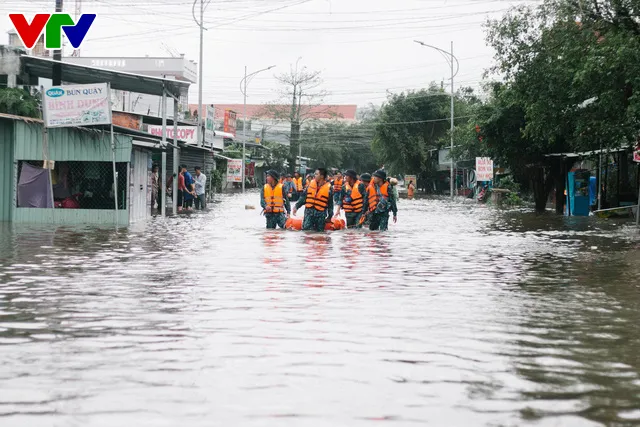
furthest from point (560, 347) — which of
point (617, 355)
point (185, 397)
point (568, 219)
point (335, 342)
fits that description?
point (568, 219)

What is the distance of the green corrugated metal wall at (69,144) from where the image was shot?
25.6 m

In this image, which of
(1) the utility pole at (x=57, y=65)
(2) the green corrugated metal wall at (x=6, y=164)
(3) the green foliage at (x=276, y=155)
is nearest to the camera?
(1) the utility pole at (x=57, y=65)

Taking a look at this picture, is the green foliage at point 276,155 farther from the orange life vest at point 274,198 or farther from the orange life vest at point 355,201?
the orange life vest at point 274,198

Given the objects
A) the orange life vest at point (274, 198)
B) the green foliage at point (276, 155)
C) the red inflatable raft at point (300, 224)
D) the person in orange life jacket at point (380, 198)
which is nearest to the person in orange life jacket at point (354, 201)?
the red inflatable raft at point (300, 224)

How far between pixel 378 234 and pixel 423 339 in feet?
46.9

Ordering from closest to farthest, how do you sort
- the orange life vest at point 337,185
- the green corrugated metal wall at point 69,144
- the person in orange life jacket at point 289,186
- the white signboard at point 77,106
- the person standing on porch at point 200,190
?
the person in orange life jacket at point 289,186, the white signboard at point 77,106, the green corrugated metal wall at point 69,144, the orange life vest at point 337,185, the person standing on porch at point 200,190

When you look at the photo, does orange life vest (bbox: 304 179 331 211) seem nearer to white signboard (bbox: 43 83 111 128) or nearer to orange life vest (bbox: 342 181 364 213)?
orange life vest (bbox: 342 181 364 213)

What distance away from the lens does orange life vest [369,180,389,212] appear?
21.8 m

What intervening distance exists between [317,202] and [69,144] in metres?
8.23

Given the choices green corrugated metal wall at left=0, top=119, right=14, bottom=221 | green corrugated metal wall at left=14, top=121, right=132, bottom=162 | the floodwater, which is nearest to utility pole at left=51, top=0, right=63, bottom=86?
green corrugated metal wall at left=14, top=121, right=132, bottom=162

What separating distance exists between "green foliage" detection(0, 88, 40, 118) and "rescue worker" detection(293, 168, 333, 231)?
12.8m

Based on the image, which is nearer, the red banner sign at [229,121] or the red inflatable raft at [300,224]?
the red inflatable raft at [300,224]

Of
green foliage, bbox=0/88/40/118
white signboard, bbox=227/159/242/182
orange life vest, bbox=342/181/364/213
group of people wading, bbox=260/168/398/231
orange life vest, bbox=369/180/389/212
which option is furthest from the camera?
white signboard, bbox=227/159/242/182

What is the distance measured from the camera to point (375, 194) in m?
22.1
